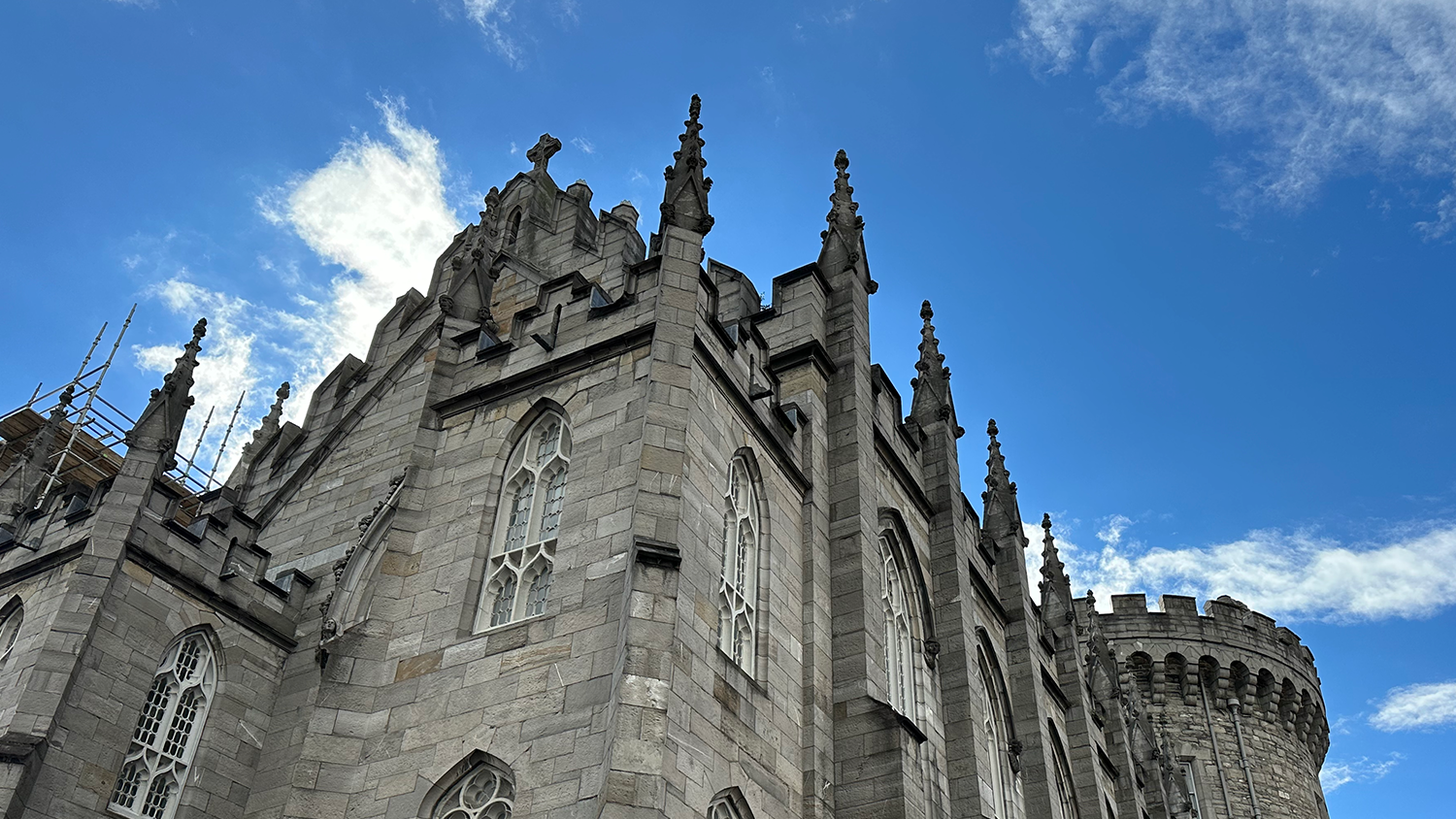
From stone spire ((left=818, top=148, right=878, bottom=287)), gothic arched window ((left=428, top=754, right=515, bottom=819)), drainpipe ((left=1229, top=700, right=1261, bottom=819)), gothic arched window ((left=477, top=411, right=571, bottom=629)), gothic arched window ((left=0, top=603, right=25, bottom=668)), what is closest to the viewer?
gothic arched window ((left=428, top=754, right=515, bottom=819))

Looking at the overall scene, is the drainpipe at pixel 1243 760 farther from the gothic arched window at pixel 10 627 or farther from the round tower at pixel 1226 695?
the gothic arched window at pixel 10 627

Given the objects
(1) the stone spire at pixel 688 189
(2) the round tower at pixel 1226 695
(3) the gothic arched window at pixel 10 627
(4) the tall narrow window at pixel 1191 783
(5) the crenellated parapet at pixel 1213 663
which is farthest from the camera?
(5) the crenellated parapet at pixel 1213 663

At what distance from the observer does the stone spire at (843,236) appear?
2059 centimetres

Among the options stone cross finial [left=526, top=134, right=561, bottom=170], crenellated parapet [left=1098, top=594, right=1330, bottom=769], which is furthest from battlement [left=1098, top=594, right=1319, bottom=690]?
stone cross finial [left=526, top=134, right=561, bottom=170]

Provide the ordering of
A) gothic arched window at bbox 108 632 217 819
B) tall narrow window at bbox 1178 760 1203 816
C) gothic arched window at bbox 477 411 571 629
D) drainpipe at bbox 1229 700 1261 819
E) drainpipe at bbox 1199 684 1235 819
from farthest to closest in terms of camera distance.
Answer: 1. drainpipe at bbox 1229 700 1261 819
2. drainpipe at bbox 1199 684 1235 819
3. tall narrow window at bbox 1178 760 1203 816
4. gothic arched window at bbox 477 411 571 629
5. gothic arched window at bbox 108 632 217 819

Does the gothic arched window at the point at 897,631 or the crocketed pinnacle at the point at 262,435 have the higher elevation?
the crocketed pinnacle at the point at 262,435

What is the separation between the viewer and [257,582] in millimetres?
15227

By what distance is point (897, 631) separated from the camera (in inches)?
743

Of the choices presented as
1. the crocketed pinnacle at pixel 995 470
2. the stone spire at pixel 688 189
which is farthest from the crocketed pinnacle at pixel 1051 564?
the stone spire at pixel 688 189

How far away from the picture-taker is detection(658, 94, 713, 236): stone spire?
647 inches

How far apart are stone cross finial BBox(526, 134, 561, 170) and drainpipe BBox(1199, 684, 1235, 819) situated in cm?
2961

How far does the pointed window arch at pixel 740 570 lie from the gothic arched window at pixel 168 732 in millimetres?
5800

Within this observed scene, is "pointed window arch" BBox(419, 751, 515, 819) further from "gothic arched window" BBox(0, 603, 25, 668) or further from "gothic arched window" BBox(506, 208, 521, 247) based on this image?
"gothic arched window" BBox(506, 208, 521, 247)

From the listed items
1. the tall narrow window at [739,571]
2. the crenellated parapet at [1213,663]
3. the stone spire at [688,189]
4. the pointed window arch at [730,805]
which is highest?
the crenellated parapet at [1213,663]
